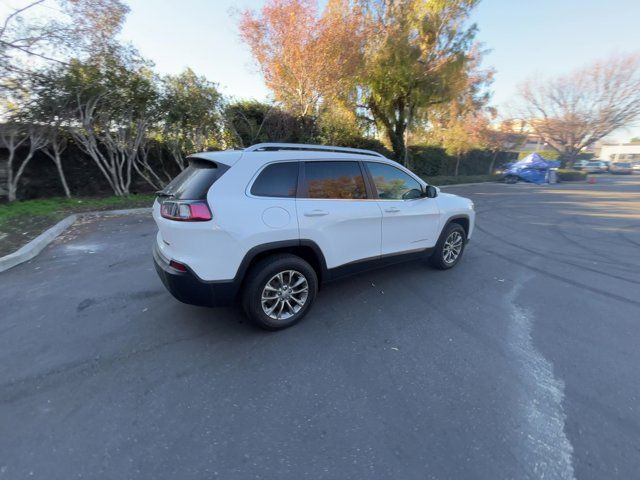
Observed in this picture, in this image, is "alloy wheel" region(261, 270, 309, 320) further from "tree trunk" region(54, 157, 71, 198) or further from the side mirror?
"tree trunk" region(54, 157, 71, 198)

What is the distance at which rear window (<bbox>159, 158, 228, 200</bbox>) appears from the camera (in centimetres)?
279

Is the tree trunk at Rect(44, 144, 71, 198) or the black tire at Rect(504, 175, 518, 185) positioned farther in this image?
the black tire at Rect(504, 175, 518, 185)

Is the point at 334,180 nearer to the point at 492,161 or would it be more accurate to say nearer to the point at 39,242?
the point at 39,242

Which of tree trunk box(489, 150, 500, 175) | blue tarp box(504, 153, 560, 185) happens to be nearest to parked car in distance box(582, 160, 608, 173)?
tree trunk box(489, 150, 500, 175)

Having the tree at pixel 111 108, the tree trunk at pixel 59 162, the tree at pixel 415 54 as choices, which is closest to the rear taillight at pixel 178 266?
the tree at pixel 111 108

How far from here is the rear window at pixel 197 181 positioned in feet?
9.16

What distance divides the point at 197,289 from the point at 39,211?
314 inches

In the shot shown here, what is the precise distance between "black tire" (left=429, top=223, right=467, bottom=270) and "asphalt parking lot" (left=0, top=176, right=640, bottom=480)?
0.37 m

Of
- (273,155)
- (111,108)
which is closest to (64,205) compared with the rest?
(111,108)

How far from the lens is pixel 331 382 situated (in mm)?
2502

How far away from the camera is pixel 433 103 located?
1791 cm

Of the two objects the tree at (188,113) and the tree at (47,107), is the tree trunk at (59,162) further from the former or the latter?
the tree at (188,113)

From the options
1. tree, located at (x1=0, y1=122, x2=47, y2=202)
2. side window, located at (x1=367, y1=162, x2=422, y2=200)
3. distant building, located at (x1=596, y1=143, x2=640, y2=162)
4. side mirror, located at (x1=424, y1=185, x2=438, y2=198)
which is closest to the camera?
side window, located at (x1=367, y1=162, x2=422, y2=200)

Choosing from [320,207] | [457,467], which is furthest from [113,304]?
[457,467]
